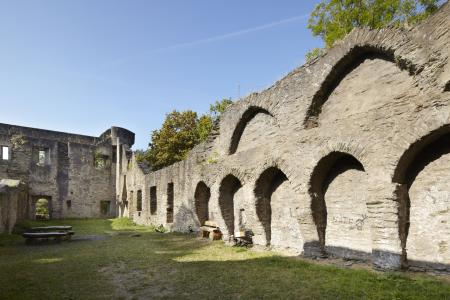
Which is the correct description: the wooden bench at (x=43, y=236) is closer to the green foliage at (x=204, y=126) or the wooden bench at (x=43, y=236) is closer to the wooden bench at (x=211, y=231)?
the wooden bench at (x=211, y=231)

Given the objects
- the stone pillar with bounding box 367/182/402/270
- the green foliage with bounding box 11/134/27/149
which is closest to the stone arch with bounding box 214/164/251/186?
the stone pillar with bounding box 367/182/402/270

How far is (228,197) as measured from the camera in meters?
11.8

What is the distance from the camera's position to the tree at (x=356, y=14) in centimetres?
2045

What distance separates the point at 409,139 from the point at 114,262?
23.1 ft

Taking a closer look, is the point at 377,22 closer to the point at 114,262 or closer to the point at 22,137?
the point at 114,262

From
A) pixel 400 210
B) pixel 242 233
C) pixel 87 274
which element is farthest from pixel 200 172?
pixel 400 210

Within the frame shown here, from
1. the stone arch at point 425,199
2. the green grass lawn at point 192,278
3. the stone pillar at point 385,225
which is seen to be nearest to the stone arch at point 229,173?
the green grass lawn at point 192,278

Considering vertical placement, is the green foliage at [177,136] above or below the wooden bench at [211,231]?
above

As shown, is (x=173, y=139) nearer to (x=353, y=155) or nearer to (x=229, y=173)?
(x=229, y=173)

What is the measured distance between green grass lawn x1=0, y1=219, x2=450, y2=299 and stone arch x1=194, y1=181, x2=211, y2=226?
3626mm

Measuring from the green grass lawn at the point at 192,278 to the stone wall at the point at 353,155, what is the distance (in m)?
0.88

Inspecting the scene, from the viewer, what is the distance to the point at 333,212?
Answer: 8.00m

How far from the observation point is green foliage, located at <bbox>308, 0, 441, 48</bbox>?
67.1 ft

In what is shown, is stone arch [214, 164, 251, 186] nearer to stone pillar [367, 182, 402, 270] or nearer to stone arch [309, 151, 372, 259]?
stone arch [309, 151, 372, 259]
